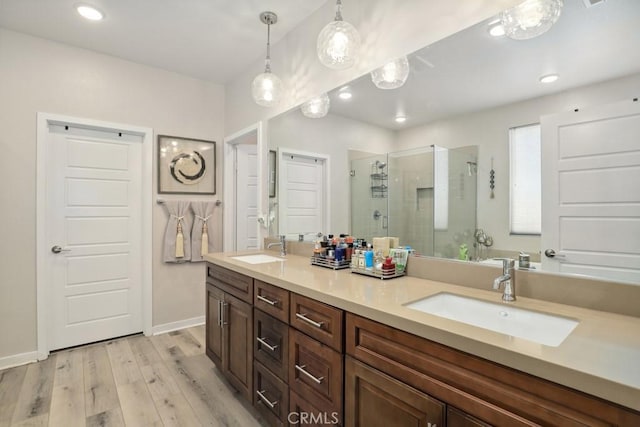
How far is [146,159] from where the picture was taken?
10.4 feet

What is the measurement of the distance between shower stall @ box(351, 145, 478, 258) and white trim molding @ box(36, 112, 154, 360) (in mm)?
2271

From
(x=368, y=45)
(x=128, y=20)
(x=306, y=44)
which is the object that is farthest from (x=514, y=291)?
(x=128, y=20)

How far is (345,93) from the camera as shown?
207cm

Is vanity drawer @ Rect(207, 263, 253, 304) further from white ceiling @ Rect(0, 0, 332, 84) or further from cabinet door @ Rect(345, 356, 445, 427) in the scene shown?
white ceiling @ Rect(0, 0, 332, 84)

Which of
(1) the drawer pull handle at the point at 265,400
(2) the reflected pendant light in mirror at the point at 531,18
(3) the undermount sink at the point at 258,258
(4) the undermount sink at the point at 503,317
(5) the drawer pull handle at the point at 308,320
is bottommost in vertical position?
(1) the drawer pull handle at the point at 265,400

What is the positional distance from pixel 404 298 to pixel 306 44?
205cm

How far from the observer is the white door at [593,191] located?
1032mm

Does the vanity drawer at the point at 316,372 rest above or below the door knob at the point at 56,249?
below

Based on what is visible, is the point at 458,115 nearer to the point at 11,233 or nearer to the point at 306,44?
the point at 306,44

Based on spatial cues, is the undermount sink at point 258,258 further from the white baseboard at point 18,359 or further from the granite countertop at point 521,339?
the white baseboard at point 18,359

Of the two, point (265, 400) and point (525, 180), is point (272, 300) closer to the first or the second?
point (265, 400)

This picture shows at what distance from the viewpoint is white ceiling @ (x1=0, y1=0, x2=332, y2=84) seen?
223 centimetres

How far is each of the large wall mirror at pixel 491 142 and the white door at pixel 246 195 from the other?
1.58 meters

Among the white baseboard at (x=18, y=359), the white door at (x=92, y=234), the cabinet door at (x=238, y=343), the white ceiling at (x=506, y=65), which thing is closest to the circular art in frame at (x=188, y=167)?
the white door at (x=92, y=234)
